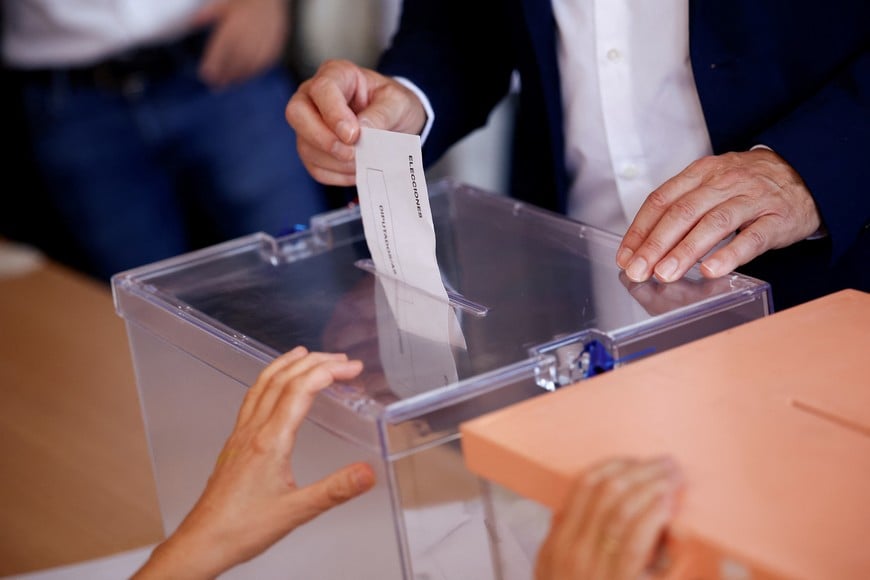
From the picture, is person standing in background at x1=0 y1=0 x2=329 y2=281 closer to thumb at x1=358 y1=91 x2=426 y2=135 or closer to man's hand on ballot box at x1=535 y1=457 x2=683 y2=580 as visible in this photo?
thumb at x1=358 y1=91 x2=426 y2=135

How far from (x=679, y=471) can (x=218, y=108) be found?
1.87 m

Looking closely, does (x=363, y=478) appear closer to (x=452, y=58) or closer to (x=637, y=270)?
(x=637, y=270)

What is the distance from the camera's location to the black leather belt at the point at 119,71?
2.34 meters

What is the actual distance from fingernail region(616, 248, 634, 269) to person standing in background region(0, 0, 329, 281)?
1.38 metres

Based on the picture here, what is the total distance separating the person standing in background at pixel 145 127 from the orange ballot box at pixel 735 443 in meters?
1.62

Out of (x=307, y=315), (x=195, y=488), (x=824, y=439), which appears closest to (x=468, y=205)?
(x=307, y=315)

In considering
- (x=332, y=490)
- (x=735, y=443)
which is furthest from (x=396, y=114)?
(x=735, y=443)

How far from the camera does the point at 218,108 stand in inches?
94.1

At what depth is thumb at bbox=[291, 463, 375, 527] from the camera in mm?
840

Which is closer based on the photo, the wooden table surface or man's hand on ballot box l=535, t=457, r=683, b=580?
man's hand on ballot box l=535, t=457, r=683, b=580

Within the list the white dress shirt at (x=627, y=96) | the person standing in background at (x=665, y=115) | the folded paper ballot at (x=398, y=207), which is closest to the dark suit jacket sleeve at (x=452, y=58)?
the person standing in background at (x=665, y=115)

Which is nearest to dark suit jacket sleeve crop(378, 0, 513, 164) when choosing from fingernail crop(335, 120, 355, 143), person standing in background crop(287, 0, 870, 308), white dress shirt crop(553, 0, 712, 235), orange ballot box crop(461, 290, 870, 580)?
person standing in background crop(287, 0, 870, 308)

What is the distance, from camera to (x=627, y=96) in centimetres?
138

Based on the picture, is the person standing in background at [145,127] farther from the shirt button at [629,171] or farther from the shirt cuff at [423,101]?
the shirt button at [629,171]
